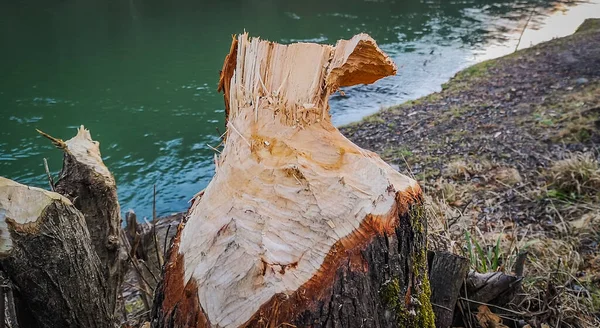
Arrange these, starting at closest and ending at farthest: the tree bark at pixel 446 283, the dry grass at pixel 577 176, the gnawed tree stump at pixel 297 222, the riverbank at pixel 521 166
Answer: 1. the gnawed tree stump at pixel 297 222
2. the tree bark at pixel 446 283
3. the riverbank at pixel 521 166
4. the dry grass at pixel 577 176

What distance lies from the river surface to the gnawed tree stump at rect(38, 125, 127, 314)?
11.7 ft

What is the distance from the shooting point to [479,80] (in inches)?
337

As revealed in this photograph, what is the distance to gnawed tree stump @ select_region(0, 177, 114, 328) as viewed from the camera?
4.46 feet

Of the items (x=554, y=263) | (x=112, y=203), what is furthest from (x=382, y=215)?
(x=554, y=263)

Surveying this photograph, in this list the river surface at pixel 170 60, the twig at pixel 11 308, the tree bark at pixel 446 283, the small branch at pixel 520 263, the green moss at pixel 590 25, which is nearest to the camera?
the twig at pixel 11 308

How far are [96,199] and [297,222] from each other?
1.16 m

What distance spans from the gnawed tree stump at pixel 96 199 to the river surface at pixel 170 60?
3.57 m

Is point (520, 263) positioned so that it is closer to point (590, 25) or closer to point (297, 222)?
point (297, 222)

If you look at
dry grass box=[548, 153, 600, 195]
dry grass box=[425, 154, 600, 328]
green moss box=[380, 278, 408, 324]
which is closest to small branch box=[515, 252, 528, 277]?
dry grass box=[425, 154, 600, 328]

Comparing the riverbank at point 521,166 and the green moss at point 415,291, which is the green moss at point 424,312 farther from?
the riverbank at point 521,166

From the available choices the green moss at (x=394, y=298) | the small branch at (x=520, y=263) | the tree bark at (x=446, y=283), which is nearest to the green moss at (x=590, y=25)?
the small branch at (x=520, y=263)

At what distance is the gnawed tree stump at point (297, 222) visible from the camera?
106 centimetres

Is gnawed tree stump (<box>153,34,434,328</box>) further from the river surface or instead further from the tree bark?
the river surface

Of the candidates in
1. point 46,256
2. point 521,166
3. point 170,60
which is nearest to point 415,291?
point 46,256
